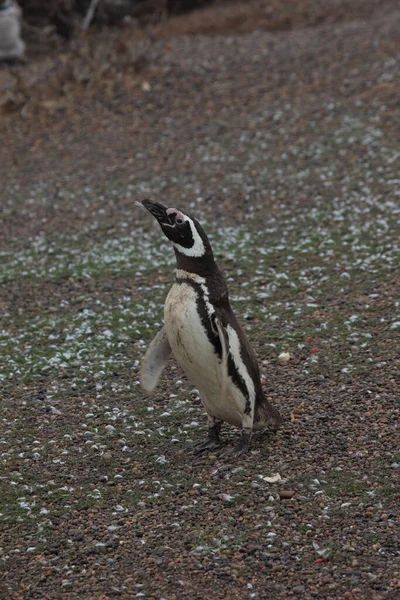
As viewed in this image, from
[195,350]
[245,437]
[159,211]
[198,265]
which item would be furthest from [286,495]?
[159,211]

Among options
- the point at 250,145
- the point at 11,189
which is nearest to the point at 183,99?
the point at 250,145

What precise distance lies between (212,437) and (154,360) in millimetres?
552

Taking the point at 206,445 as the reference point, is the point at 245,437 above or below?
above

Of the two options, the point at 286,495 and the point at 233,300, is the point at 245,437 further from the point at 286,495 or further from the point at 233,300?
the point at 233,300

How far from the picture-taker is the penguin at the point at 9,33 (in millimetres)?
16062

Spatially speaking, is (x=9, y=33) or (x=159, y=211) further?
(x=9, y=33)

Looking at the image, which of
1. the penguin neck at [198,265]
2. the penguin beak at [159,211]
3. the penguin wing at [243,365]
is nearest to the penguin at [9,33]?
the penguin beak at [159,211]

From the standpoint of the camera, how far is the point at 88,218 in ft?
34.6

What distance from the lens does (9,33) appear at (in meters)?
16.2

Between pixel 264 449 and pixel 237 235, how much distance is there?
446 cm

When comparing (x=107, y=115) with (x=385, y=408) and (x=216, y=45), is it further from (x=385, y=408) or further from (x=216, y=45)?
(x=385, y=408)

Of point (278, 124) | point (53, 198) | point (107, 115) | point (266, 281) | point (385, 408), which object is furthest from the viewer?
point (107, 115)

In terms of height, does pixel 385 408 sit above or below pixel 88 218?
above

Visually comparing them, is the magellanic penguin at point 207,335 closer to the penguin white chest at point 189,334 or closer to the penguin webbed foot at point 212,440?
the penguin white chest at point 189,334
